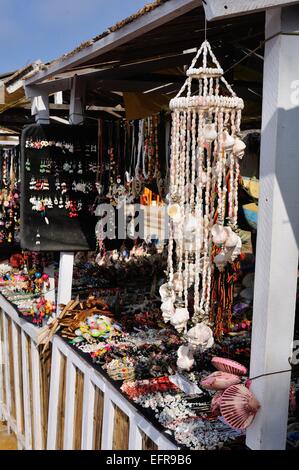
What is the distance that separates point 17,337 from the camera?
446cm

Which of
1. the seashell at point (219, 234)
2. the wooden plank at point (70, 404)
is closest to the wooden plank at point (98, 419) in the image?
the wooden plank at point (70, 404)

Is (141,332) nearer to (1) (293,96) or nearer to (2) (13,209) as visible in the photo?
(1) (293,96)

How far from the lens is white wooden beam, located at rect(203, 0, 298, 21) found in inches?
64.9

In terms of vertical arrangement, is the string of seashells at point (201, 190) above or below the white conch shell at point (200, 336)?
above

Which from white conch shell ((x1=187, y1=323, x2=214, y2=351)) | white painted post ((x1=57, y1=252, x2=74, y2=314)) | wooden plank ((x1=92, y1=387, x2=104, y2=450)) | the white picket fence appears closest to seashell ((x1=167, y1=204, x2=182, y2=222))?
white conch shell ((x1=187, y1=323, x2=214, y2=351))

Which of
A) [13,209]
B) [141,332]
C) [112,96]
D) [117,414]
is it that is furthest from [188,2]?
[13,209]

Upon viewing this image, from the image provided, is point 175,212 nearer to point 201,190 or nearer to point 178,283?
point 201,190

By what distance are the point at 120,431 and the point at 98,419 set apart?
0.35 m

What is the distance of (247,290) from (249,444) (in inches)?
78.5

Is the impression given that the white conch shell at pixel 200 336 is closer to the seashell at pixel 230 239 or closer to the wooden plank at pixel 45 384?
the seashell at pixel 230 239

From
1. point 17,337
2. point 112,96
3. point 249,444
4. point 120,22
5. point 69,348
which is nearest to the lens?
point 249,444

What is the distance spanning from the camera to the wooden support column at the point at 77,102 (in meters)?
3.92

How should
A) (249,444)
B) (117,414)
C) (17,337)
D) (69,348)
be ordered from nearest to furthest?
(249,444)
(117,414)
(69,348)
(17,337)

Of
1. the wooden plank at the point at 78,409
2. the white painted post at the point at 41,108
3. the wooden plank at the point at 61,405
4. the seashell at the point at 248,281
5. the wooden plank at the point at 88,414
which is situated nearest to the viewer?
the wooden plank at the point at 88,414
